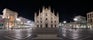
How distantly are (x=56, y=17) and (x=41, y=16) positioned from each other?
44.7ft

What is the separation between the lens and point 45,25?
14800 cm

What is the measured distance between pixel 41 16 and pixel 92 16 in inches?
1945

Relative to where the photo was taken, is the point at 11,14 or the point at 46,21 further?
the point at 46,21

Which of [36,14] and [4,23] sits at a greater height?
[36,14]

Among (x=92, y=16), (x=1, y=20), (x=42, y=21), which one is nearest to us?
(x=1, y=20)

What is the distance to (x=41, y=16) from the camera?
490ft

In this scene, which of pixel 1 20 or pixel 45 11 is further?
pixel 45 11

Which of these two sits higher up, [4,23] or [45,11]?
[45,11]

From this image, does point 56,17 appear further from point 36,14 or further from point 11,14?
Result: point 11,14

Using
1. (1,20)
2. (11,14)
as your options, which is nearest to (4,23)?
(1,20)

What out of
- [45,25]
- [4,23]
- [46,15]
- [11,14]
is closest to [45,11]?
[46,15]

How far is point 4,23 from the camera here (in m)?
95.4

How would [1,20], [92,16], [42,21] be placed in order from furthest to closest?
1. [42,21]
2. [92,16]
3. [1,20]

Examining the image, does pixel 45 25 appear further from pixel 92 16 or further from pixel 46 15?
pixel 92 16
